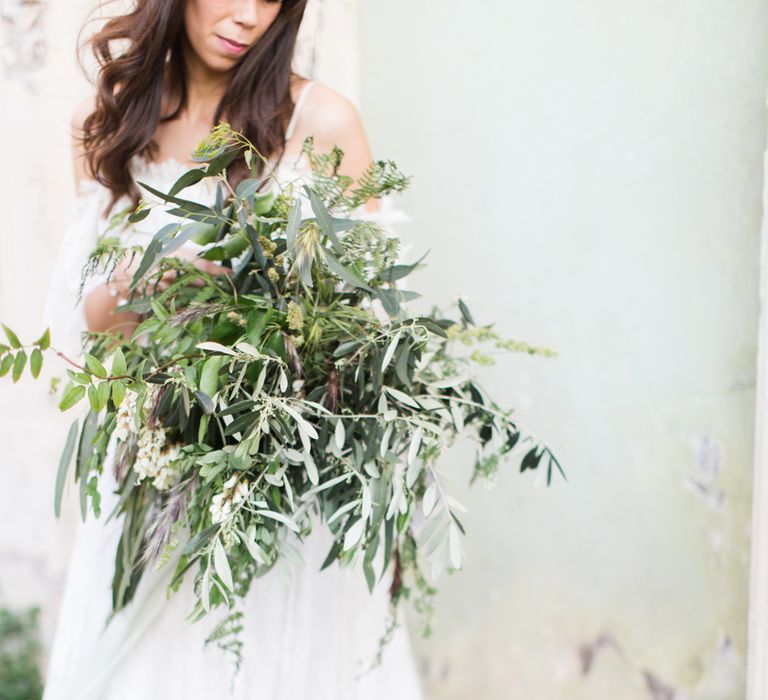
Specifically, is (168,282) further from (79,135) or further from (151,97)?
(79,135)

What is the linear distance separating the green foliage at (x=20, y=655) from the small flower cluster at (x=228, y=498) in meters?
1.34

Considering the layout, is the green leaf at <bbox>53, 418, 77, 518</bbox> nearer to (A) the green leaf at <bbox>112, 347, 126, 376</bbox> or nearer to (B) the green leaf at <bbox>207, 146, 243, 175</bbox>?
(A) the green leaf at <bbox>112, 347, 126, 376</bbox>

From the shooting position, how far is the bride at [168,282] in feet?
3.61

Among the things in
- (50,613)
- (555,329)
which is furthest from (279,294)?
(50,613)

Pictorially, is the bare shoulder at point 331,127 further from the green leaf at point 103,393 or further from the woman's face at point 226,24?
the green leaf at point 103,393

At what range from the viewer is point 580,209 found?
144 cm

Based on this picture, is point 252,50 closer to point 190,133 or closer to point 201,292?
point 190,133

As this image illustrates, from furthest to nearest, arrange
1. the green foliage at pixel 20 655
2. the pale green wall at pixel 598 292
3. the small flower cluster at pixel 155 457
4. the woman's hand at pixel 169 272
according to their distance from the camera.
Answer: the green foliage at pixel 20 655
the pale green wall at pixel 598 292
the woman's hand at pixel 169 272
the small flower cluster at pixel 155 457

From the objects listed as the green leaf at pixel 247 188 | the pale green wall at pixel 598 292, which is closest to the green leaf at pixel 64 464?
the green leaf at pixel 247 188

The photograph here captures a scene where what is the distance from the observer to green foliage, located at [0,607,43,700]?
6.09 ft

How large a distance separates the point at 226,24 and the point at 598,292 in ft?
2.56

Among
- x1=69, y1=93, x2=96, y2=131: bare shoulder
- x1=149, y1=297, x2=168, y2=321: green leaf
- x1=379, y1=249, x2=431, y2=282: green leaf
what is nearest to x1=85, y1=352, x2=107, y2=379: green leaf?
x1=149, y1=297, x2=168, y2=321: green leaf

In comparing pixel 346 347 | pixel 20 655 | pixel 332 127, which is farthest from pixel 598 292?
pixel 20 655

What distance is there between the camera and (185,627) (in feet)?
3.61
